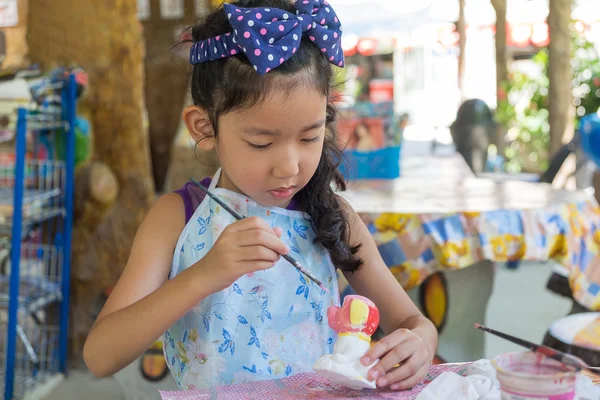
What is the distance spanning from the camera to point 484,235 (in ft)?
8.46

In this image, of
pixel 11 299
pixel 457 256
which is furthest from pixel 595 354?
pixel 11 299

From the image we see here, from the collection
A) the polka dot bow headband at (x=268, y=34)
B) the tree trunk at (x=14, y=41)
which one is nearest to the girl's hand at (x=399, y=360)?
the polka dot bow headband at (x=268, y=34)

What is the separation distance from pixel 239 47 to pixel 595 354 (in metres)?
1.24

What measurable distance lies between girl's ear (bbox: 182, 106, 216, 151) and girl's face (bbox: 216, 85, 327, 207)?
0.08m

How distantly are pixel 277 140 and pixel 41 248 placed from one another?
8.84ft

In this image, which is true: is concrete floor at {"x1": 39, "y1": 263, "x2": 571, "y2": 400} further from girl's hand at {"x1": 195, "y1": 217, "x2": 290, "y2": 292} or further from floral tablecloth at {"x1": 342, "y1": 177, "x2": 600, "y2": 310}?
girl's hand at {"x1": 195, "y1": 217, "x2": 290, "y2": 292}

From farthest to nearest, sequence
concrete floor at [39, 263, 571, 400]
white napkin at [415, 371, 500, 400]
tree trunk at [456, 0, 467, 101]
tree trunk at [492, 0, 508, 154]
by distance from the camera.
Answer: tree trunk at [456, 0, 467, 101] → tree trunk at [492, 0, 508, 154] → concrete floor at [39, 263, 571, 400] → white napkin at [415, 371, 500, 400]

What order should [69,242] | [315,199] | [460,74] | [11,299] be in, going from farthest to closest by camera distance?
[460,74] < [69,242] < [11,299] < [315,199]

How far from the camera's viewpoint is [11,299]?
10.3 feet

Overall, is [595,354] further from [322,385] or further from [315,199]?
[322,385]

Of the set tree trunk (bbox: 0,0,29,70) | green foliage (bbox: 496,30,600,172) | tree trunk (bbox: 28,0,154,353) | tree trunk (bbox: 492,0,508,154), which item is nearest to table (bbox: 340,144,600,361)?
tree trunk (bbox: 28,0,154,353)

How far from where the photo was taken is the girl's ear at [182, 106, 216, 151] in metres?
1.45

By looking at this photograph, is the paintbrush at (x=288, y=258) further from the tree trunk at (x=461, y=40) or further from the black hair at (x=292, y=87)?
the tree trunk at (x=461, y=40)

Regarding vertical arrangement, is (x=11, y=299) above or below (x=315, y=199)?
below
